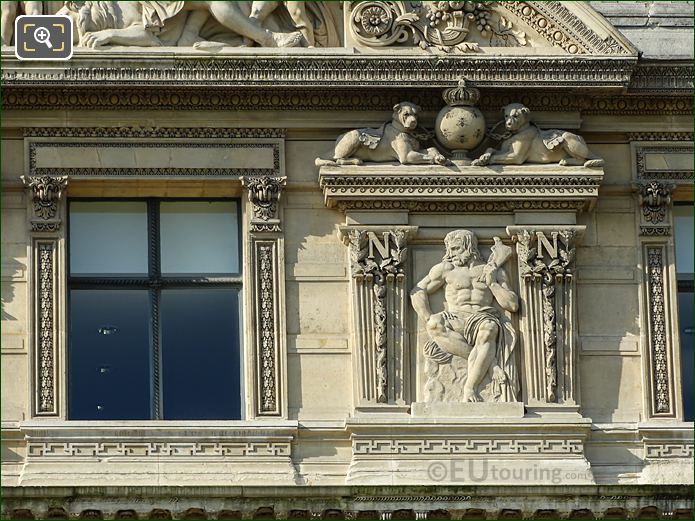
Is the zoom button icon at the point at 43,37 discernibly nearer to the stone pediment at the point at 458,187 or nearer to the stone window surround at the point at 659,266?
the stone pediment at the point at 458,187

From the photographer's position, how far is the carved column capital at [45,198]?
32.7 m

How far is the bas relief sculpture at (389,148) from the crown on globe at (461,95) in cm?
37

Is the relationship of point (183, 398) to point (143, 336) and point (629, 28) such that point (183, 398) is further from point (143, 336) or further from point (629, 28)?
point (629, 28)

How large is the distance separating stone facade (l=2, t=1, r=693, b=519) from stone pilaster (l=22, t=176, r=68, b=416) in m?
0.02

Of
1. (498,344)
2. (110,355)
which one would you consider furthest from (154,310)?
(498,344)

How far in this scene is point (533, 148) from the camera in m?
33.0

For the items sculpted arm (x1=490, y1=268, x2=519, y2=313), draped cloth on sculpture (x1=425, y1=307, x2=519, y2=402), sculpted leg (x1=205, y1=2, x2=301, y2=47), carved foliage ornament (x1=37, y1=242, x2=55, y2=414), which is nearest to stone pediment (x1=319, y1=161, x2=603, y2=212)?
sculpted arm (x1=490, y1=268, x2=519, y2=313)

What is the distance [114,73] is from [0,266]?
7.74 ft

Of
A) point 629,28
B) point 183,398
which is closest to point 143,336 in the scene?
point 183,398

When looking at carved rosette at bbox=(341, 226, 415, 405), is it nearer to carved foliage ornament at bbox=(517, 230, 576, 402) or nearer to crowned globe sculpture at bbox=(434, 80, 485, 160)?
crowned globe sculpture at bbox=(434, 80, 485, 160)

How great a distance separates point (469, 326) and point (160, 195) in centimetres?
364

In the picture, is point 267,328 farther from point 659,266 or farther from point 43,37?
point 659,266

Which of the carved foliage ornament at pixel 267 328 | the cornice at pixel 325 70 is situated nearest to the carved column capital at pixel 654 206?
the cornice at pixel 325 70

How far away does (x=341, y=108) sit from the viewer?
33188 millimetres
